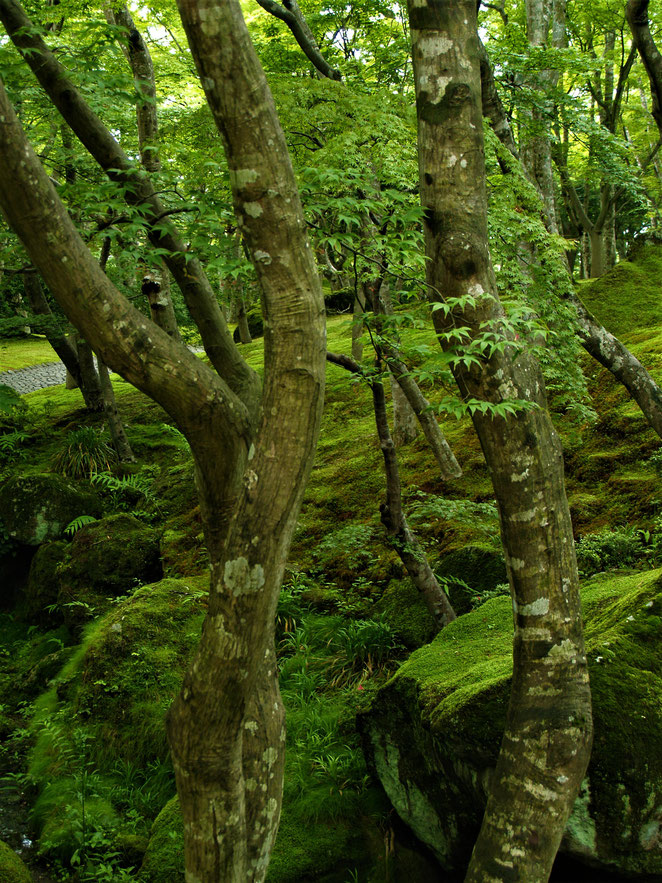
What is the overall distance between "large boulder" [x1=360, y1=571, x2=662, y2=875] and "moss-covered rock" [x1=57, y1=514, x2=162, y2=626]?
4.49m

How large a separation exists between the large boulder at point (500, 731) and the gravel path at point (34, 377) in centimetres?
1665

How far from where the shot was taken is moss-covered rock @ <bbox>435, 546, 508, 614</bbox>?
6.08 meters

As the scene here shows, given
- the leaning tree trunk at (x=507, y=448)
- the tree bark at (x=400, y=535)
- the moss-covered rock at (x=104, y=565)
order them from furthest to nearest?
1. the moss-covered rock at (x=104, y=565)
2. the tree bark at (x=400, y=535)
3. the leaning tree trunk at (x=507, y=448)

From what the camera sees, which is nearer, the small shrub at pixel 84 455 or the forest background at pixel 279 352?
the forest background at pixel 279 352

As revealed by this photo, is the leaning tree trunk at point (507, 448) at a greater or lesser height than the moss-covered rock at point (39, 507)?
greater

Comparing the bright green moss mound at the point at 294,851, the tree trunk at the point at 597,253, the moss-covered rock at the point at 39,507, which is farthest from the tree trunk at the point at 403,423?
the tree trunk at the point at 597,253

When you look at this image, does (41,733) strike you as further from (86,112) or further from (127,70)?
(127,70)

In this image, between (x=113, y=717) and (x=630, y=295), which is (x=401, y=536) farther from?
(x=630, y=295)

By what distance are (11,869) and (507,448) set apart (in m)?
3.94

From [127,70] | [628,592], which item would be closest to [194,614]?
[628,592]

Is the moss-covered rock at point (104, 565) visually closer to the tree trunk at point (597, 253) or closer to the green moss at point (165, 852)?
the green moss at point (165, 852)

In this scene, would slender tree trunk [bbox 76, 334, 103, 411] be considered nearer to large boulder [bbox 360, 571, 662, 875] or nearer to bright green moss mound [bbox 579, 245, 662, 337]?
bright green moss mound [bbox 579, 245, 662, 337]

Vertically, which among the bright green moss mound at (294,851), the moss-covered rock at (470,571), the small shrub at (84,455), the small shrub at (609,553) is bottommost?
the bright green moss mound at (294,851)

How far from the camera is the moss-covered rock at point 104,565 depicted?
315 inches
